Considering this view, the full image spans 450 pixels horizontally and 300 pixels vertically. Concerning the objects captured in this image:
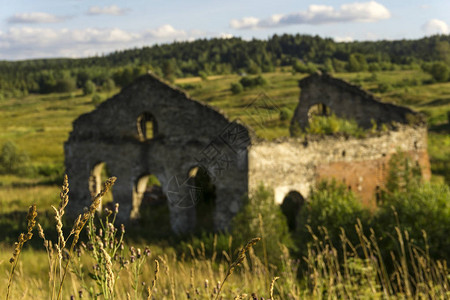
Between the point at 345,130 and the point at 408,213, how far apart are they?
5960 mm

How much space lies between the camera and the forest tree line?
3962 inches

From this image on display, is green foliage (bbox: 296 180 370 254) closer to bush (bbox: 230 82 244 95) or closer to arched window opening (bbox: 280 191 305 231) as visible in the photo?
arched window opening (bbox: 280 191 305 231)

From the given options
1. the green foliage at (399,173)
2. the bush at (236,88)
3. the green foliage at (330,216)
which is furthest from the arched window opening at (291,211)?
the bush at (236,88)

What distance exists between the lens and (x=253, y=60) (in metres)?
117

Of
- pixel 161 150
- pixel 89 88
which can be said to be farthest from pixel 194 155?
pixel 89 88

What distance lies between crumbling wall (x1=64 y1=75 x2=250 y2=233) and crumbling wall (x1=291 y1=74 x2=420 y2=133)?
6.34m

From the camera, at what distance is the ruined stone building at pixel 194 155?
12852 millimetres

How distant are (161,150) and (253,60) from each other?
346 ft

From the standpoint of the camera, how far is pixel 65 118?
7225 centimetres

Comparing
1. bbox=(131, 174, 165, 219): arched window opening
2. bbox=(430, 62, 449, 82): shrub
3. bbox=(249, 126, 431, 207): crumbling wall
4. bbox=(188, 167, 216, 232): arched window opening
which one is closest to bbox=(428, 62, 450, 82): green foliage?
bbox=(430, 62, 449, 82): shrub

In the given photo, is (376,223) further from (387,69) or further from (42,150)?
(387,69)

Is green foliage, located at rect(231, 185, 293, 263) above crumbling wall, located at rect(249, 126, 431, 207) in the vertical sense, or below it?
below

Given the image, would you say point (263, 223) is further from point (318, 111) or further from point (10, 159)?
point (10, 159)

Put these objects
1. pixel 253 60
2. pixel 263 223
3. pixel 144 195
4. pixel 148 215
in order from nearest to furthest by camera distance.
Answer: pixel 263 223 → pixel 148 215 → pixel 144 195 → pixel 253 60
